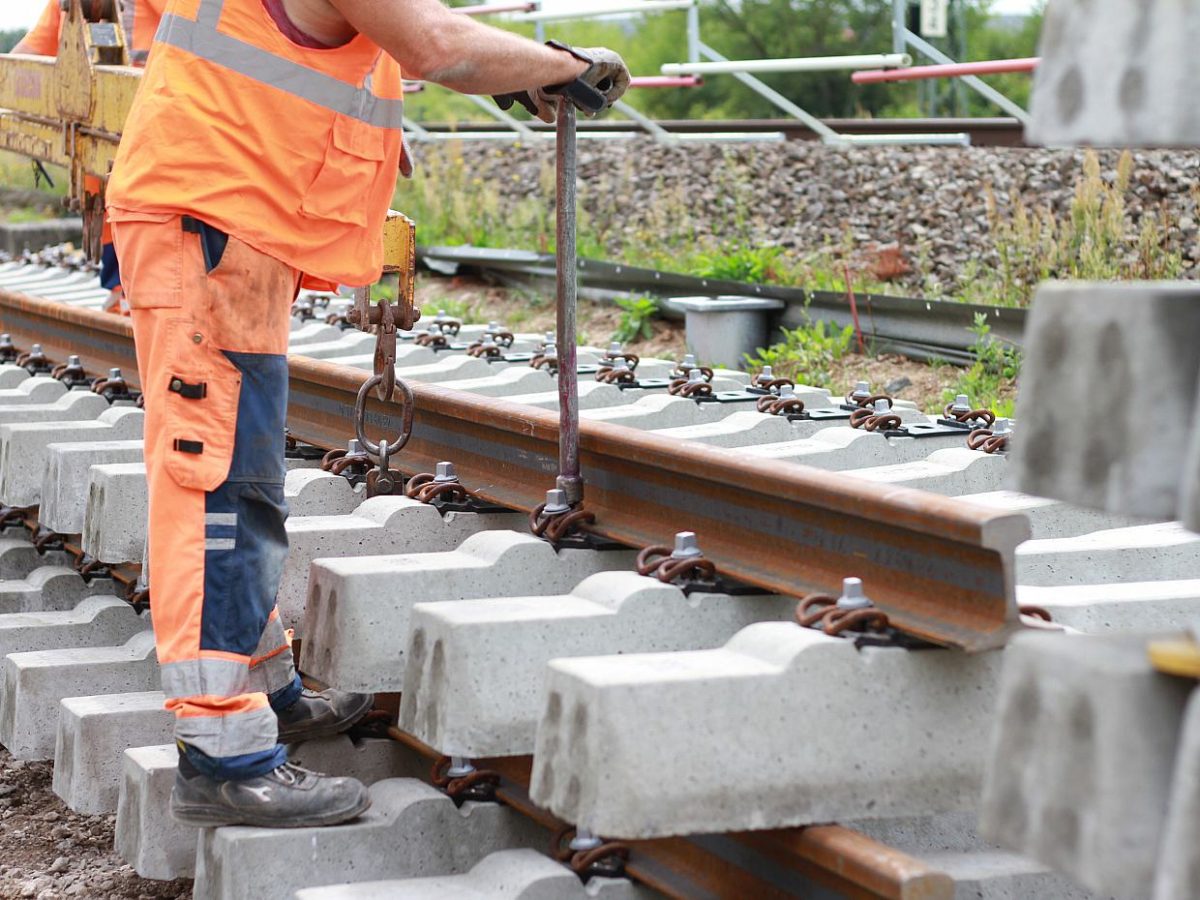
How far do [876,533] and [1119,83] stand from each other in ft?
4.75

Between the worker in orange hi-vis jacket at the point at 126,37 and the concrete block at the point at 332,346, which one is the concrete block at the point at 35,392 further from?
the concrete block at the point at 332,346

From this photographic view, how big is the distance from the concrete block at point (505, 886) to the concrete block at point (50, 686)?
1525 mm

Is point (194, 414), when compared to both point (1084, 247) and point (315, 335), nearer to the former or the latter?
point (315, 335)

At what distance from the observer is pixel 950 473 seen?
4.21 meters

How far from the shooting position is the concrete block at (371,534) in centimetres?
375

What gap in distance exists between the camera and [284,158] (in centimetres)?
340

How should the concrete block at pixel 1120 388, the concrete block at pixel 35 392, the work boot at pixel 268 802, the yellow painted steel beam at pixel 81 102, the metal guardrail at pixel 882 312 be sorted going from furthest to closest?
the metal guardrail at pixel 882 312 → the concrete block at pixel 35 392 → the yellow painted steel beam at pixel 81 102 → the work boot at pixel 268 802 → the concrete block at pixel 1120 388

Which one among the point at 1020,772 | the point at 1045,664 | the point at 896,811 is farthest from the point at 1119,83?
the point at 896,811

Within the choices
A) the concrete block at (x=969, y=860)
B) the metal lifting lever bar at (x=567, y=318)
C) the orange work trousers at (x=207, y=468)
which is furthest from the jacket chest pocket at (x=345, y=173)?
the concrete block at (x=969, y=860)

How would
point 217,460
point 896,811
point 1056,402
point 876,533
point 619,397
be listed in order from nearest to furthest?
point 1056,402, point 896,811, point 876,533, point 217,460, point 619,397

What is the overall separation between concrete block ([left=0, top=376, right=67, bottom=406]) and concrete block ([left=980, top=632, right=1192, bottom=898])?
480 centimetres

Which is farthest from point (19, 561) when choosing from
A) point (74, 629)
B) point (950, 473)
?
point (950, 473)

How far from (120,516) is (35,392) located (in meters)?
2.08

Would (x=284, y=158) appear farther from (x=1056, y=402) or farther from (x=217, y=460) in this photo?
(x=1056, y=402)
